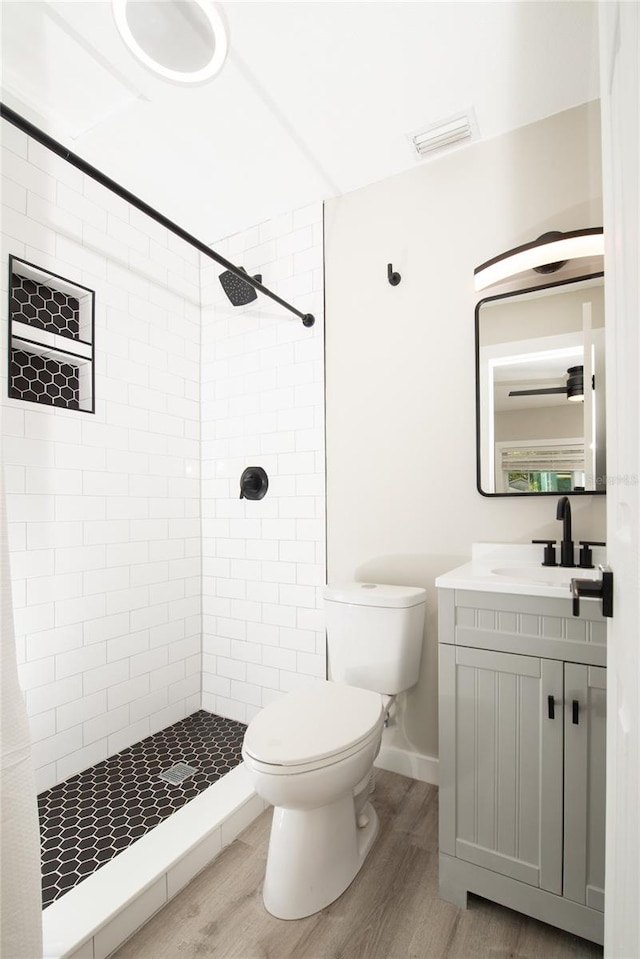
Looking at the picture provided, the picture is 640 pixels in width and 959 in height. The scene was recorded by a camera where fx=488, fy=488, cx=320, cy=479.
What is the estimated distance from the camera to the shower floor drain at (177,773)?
6.40ft

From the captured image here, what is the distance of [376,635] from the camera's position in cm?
181

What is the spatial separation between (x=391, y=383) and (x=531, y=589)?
111 centimetres

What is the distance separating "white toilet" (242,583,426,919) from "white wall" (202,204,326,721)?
1.84ft

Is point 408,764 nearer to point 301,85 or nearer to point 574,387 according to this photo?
point 574,387

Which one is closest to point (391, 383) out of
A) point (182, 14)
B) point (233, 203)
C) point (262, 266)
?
point (262, 266)

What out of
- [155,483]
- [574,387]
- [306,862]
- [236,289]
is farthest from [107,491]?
[574,387]

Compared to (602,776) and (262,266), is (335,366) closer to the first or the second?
(262,266)

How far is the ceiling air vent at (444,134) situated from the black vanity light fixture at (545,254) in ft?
1.68

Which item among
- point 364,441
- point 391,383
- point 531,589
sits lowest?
point 531,589

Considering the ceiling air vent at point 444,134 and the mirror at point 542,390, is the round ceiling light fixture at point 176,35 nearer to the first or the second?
the ceiling air vent at point 444,134

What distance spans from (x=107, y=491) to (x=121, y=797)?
1204 millimetres

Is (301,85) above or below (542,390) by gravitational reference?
above

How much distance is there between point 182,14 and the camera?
135cm

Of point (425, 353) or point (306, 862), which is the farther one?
point (425, 353)
